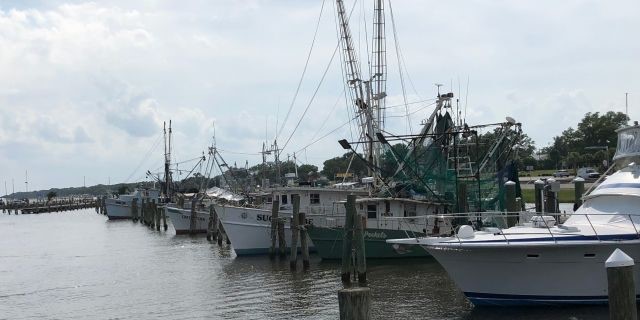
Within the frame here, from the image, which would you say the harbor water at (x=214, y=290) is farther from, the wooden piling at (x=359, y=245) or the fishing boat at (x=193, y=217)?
the fishing boat at (x=193, y=217)

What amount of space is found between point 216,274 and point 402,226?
790 cm

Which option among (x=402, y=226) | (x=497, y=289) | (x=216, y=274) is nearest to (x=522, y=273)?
(x=497, y=289)

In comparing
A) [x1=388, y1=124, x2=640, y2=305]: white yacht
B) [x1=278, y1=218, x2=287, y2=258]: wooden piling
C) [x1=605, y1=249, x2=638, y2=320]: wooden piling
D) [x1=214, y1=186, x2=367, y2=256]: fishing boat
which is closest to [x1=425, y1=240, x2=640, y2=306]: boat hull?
[x1=388, y1=124, x2=640, y2=305]: white yacht

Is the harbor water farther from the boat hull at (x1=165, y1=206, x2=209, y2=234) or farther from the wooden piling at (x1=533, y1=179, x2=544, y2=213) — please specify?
the boat hull at (x1=165, y1=206, x2=209, y2=234)

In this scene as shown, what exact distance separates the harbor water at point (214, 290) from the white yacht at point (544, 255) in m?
0.51

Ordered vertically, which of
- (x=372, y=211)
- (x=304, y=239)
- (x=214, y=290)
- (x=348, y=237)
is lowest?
(x=214, y=290)

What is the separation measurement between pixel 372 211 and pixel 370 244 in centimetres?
195

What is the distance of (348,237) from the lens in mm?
24781

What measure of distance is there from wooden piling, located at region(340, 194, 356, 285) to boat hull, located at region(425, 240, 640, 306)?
5.37 metres

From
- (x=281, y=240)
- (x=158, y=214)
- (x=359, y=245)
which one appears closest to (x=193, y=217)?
(x=158, y=214)

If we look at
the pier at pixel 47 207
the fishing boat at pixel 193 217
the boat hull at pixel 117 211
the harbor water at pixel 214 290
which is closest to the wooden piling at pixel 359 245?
the harbor water at pixel 214 290

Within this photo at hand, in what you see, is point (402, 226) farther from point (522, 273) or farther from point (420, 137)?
point (522, 273)

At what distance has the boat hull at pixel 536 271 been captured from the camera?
1848cm

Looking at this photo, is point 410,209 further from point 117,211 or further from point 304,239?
point 117,211
